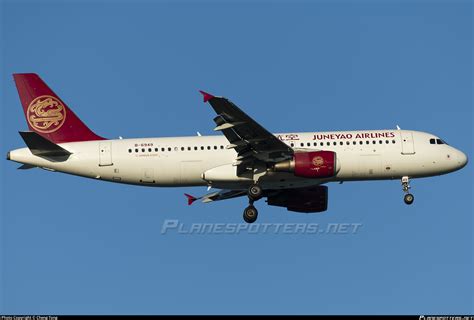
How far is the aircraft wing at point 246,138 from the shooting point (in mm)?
52719

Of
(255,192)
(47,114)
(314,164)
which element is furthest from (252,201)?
(47,114)

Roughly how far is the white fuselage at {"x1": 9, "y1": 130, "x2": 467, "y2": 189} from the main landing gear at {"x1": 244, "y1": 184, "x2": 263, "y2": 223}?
70 cm

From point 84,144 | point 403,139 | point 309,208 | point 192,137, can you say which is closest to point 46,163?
point 84,144

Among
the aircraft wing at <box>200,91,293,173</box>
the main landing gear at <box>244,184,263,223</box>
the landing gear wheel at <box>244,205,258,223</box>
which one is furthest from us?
the landing gear wheel at <box>244,205,258,223</box>

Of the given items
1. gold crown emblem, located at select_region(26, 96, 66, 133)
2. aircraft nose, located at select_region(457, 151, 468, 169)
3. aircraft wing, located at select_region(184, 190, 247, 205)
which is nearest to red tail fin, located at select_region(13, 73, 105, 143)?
gold crown emblem, located at select_region(26, 96, 66, 133)

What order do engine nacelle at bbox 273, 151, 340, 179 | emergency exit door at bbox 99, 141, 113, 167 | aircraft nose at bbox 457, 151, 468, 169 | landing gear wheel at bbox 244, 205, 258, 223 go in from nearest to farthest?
1. engine nacelle at bbox 273, 151, 340, 179
2. emergency exit door at bbox 99, 141, 113, 167
3. landing gear wheel at bbox 244, 205, 258, 223
4. aircraft nose at bbox 457, 151, 468, 169

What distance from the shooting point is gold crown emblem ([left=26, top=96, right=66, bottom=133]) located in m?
59.3

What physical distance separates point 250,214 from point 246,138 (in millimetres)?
5559

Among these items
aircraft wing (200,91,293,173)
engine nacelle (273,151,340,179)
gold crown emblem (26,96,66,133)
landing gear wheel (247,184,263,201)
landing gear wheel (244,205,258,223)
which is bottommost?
landing gear wheel (244,205,258,223)

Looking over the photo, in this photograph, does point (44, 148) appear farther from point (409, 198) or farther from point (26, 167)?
point (409, 198)

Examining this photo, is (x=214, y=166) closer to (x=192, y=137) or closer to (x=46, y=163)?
(x=192, y=137)

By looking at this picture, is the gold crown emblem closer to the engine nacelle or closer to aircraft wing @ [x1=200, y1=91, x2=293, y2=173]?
aircraft wing @ [x1=200, y1=91, x2=293, y2=173]

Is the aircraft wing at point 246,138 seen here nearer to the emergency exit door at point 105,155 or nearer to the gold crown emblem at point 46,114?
the emergency exit door at point 105,155

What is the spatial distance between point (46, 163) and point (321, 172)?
16859 millimetres
